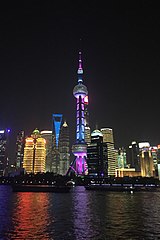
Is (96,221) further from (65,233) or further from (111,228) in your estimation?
(65,233)

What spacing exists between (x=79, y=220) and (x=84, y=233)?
9197 millimetres

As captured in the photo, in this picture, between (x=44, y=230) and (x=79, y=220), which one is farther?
(x=79, y=220)

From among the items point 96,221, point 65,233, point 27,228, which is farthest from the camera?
point 96,221

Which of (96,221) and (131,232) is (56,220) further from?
(131,232)

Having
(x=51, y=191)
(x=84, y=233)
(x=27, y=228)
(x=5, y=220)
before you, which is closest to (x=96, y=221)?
(x=84, y=233)

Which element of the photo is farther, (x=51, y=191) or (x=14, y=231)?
(x=51, y=191)

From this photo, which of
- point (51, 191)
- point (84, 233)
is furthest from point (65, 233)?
point (51, 191)

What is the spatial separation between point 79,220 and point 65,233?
9.37 m

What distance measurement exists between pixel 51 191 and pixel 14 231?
108 metres

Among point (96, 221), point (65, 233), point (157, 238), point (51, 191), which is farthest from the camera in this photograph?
point (51, 191)

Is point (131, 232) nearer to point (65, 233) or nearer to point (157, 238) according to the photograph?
point (157, 238)

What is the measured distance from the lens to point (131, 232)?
29.3m

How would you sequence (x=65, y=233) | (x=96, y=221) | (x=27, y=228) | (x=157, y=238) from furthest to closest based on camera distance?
(x=96, y=221)
(x=27, y=228)
(x=65, y=233)
(x=157, y=238)

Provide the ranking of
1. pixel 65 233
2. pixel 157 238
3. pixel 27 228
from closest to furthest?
pixel 157 238
pixel 65 233
pixel 27 228
